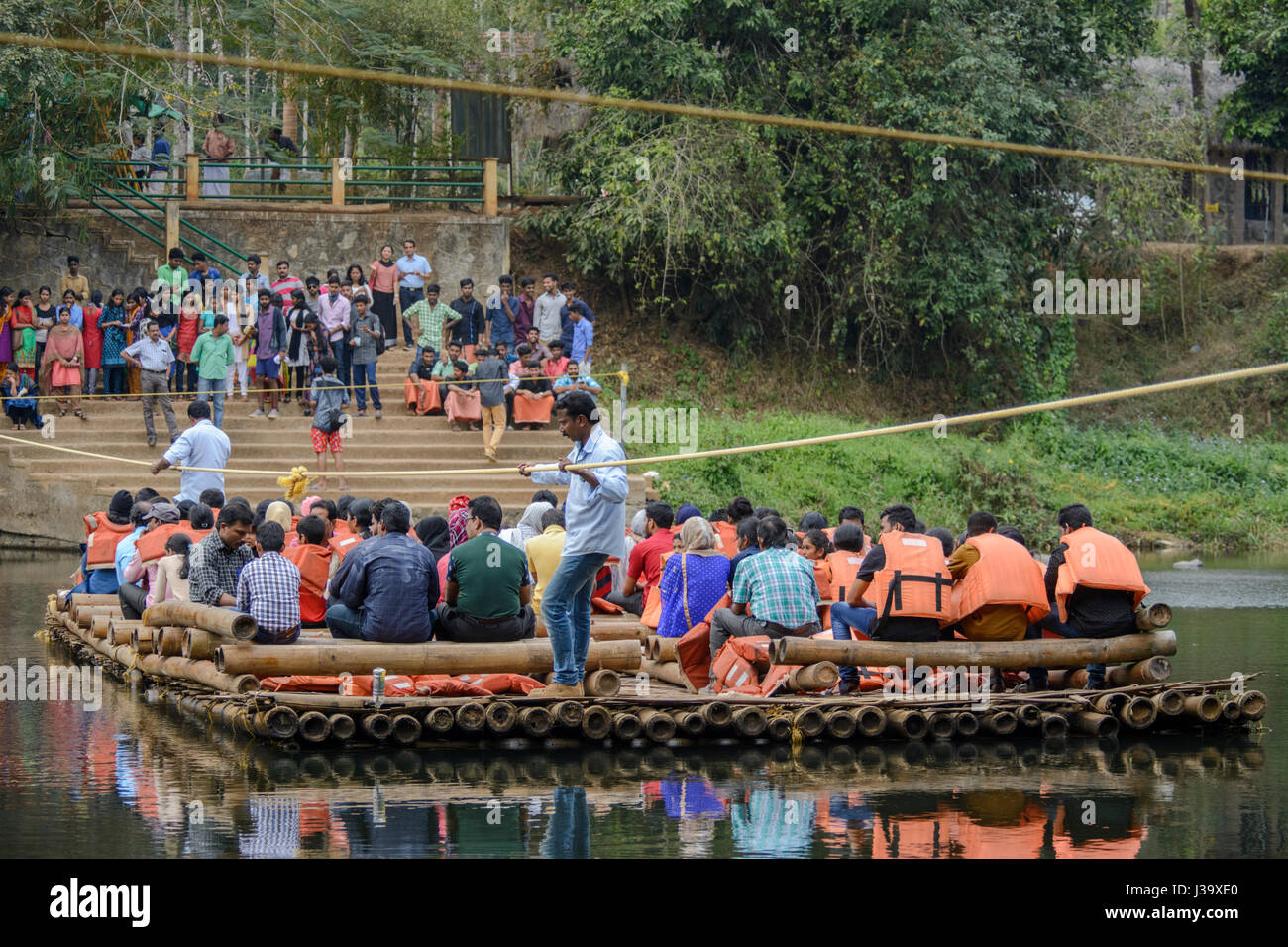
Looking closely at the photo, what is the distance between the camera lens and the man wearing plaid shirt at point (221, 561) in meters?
11.2

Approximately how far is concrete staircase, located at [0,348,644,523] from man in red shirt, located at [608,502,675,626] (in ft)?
27.6

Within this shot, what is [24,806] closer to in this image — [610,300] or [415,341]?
[415,341]

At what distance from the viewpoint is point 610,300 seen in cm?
3200

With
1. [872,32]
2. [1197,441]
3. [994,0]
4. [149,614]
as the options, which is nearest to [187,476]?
[149,614]

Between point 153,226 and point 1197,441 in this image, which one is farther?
point 1197,441

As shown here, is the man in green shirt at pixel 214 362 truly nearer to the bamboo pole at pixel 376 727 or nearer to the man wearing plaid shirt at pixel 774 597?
the man wearing plaid shirt at pixel 774 597

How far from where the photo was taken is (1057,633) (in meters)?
11.1

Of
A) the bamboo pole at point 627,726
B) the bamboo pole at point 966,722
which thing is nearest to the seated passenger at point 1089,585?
the bamboo pole at point 966,722

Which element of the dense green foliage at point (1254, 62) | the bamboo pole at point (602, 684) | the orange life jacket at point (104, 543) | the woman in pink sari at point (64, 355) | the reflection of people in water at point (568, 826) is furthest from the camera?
the dense green foliage at point (1254, 62)

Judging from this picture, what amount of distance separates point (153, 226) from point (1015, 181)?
1722 centimetres

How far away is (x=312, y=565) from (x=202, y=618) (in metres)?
1.08

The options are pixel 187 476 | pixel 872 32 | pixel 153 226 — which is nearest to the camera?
pixel 187 476

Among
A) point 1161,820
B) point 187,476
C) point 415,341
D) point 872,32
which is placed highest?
point 872,32

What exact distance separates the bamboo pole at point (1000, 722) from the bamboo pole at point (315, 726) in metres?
4.29
